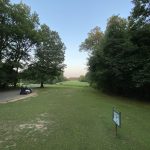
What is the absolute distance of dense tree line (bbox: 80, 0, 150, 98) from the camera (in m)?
16.1

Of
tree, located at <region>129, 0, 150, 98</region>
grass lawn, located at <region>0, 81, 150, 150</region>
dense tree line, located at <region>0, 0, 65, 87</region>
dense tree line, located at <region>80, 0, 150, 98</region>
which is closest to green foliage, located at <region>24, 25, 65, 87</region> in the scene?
dense tree line, located at <region>0, 0, 65, 87</region>

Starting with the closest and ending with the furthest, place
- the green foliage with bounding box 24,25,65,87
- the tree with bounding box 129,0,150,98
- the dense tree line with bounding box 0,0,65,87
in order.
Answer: the tree with bounding box 129,0,150,98 < the dense tree line with bounding box 0,0,65,87 < the green foliage with bounding box 24,25,65,87

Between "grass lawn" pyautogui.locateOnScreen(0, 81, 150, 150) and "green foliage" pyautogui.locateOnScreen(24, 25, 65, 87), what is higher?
"green foliage" pyautogui.locateOnScreen(24, 25, 65, 87)

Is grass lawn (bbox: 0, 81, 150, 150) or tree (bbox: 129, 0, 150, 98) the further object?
tree (bbox: 129, 0, 150, 98)

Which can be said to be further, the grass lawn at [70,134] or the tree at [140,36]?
the tree at [140,36]

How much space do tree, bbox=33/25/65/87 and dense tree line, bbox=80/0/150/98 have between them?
1250 cm

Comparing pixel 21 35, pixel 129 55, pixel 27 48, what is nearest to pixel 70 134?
pixel 129 55

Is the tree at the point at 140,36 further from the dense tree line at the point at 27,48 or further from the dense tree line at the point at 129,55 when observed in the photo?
the dense tree line at the point at 27,48

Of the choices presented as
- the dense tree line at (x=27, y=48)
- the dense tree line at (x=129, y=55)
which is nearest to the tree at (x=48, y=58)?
the dense tree line at (x=27, y=48)

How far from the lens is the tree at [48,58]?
104ft

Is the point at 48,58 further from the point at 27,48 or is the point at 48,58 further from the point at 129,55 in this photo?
the point at 129,55

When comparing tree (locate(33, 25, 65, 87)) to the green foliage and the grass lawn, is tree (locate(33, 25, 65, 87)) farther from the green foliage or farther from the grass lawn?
the grass lawn

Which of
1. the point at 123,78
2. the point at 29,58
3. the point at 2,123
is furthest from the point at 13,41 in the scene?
the point at 2,123

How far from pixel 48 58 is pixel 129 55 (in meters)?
17.9
